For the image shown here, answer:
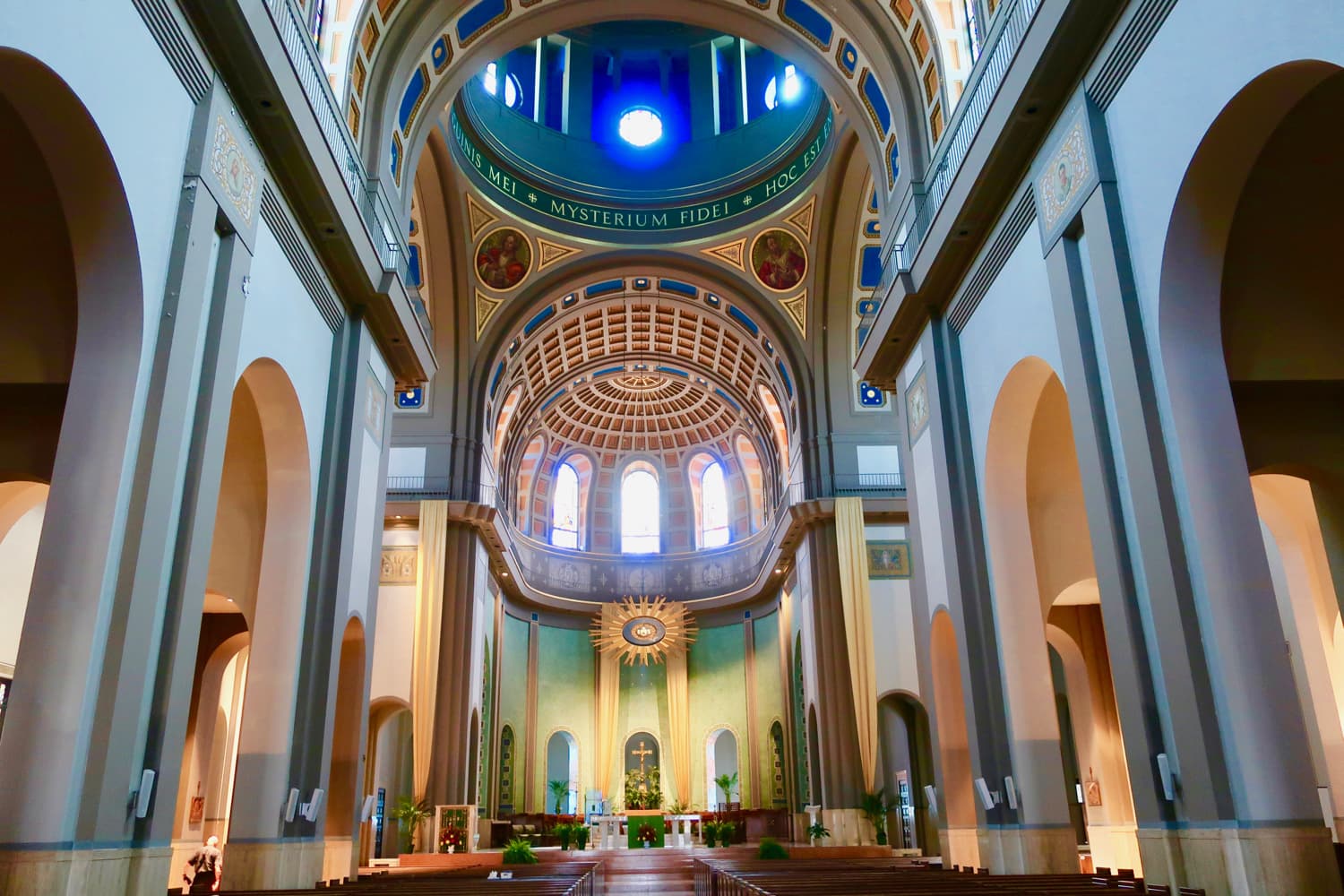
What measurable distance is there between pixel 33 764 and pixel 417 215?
15449 mm

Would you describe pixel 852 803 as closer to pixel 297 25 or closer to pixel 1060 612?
pixel 1060 612

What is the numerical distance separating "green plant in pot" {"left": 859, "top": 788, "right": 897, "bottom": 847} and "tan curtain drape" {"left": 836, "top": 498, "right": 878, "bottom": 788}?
0.26 metres

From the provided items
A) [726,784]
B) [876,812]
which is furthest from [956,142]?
[726,784]

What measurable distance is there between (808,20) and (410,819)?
1520 centimetres

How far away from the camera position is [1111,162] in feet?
25.5

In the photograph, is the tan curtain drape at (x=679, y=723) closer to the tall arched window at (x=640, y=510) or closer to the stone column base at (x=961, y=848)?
the tall arched window at (x=640, y=510)

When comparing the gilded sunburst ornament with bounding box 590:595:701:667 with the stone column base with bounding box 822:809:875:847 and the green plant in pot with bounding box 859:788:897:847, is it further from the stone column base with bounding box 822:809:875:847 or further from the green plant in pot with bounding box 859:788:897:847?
the green plant in pot with bounding box 859:788:897:847

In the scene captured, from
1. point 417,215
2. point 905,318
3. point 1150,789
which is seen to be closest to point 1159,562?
point 1150,789

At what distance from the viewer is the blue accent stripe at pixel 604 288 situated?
23.5 metres

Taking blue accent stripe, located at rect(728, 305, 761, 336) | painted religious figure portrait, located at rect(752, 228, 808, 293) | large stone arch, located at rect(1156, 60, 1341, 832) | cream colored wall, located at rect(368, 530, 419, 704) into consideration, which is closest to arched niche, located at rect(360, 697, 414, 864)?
cream colored wall, located at rect(368, 530, 419, 704)

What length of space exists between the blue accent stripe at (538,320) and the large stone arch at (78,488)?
16.1 m

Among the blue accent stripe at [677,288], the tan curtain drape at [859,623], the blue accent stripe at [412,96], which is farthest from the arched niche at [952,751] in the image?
the blue accent stripe at [677,288]

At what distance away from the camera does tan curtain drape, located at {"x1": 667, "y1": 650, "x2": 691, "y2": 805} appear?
1123 inches

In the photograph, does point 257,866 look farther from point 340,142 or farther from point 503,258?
point 503,258
